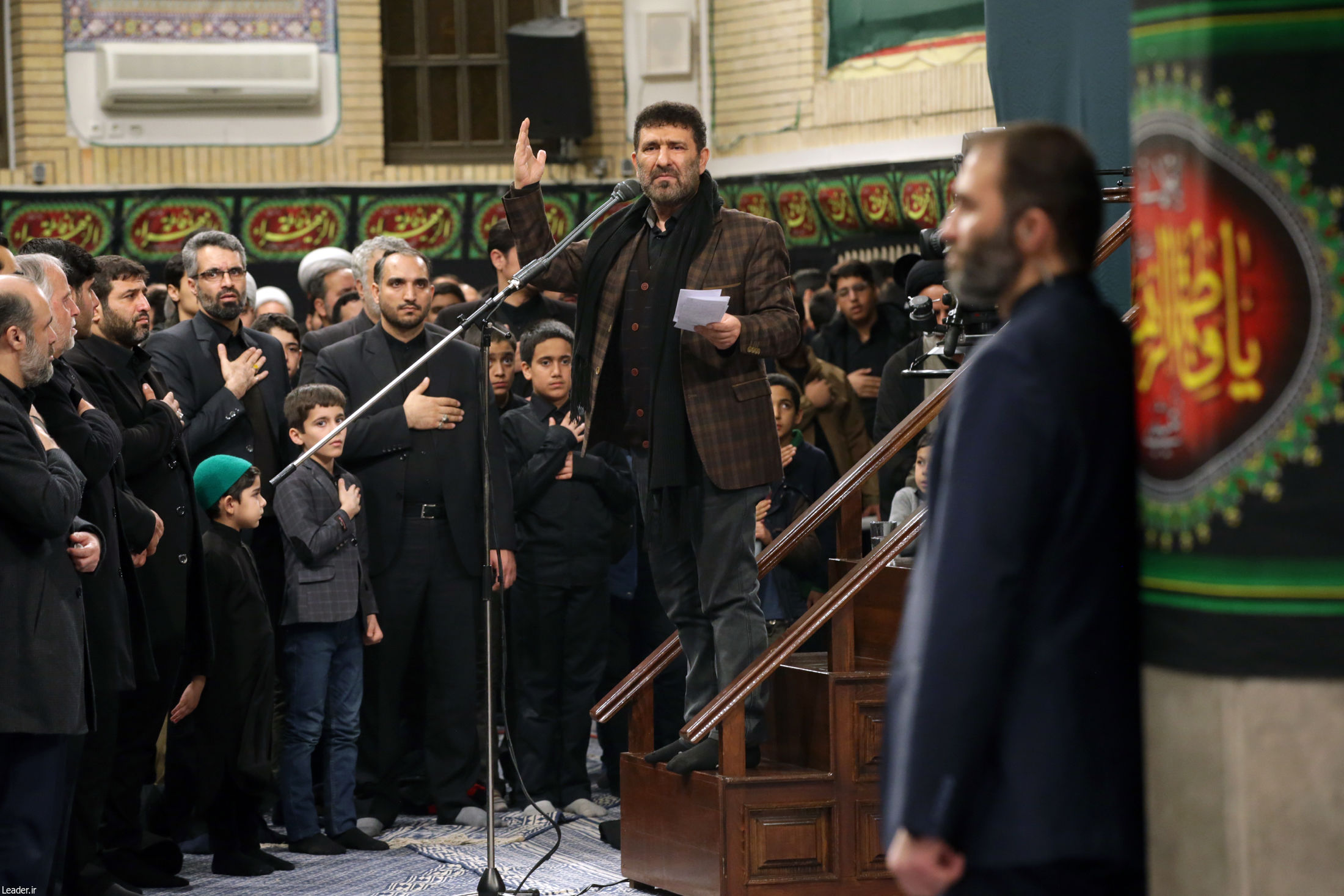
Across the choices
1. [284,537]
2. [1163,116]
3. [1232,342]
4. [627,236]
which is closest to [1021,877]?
[1232,342]

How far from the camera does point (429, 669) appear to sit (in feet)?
20.6

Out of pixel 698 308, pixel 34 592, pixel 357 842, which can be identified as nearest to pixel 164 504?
pixel 34 592

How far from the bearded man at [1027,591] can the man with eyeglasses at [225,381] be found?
419cm

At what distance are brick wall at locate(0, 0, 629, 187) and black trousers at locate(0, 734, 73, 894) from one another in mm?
7552

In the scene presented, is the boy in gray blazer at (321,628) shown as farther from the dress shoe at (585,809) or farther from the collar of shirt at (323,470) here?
the dress shoe at (585,809)

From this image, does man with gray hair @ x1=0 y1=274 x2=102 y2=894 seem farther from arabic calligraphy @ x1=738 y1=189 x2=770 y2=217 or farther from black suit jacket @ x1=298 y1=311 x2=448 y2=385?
arabic calligraphy @ x1=738 y1=189 x2=770 y2=217

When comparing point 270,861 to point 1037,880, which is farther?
point 270,861

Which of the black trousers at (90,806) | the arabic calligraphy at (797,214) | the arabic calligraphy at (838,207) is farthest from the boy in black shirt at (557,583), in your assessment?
the arabic calligraphy at (797,214)

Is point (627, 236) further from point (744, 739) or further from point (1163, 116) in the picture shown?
point (1163, 116)

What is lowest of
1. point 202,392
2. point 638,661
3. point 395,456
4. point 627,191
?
point 638,661

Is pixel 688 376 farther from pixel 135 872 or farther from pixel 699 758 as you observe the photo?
pixel 135 872

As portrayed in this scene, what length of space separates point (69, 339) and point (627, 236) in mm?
1587

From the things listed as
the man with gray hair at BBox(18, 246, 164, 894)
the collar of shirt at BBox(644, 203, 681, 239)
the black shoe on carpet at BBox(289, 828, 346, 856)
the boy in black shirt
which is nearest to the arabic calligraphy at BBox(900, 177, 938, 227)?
the boy in black shirt

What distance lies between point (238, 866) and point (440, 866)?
64 centimetres
